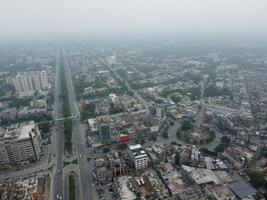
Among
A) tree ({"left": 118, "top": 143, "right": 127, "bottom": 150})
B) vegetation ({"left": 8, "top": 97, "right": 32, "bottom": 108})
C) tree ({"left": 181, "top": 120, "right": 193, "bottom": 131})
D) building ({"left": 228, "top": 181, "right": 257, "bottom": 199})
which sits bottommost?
vegetation ({"left": 8, "top": 97, "right": 32, "bottom": 108})

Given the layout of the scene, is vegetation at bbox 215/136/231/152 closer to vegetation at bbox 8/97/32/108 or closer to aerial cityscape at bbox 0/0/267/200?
aerial cityscape at bbox 0/0/267/200

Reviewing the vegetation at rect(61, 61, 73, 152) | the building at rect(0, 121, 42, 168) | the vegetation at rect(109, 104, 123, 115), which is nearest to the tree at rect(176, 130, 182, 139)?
the vegetation at rect(109, 104, 123, 115)

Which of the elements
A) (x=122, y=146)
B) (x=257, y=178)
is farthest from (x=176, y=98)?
(x=257, y=178)

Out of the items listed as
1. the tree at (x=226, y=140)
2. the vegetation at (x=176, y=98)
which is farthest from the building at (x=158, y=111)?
the tree at (x=226, y=140)

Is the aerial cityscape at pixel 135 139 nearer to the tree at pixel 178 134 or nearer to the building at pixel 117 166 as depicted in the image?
the tree at pixel 178 134

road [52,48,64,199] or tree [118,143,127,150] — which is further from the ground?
tree [118,143,127,150]

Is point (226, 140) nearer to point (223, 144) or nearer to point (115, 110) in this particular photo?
point (223, 144)

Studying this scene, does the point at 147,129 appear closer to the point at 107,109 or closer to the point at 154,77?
the point at 107,109
